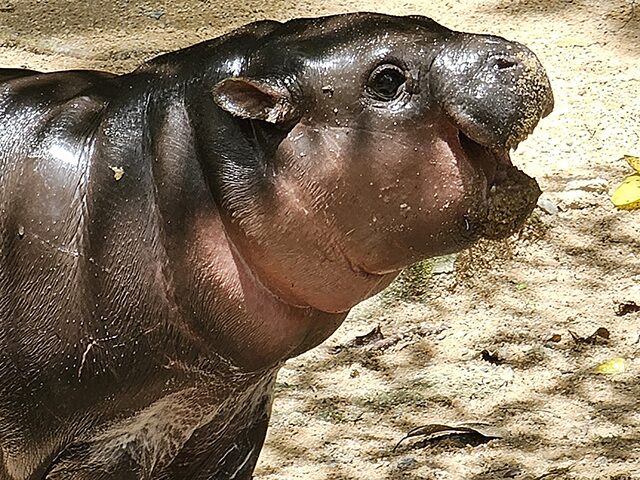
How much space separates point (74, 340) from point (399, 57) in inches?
31.2

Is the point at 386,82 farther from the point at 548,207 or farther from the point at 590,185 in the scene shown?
the point at 590,185

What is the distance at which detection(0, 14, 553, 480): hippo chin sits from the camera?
2500 mm

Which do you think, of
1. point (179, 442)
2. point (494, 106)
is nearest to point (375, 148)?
point (494, 106)

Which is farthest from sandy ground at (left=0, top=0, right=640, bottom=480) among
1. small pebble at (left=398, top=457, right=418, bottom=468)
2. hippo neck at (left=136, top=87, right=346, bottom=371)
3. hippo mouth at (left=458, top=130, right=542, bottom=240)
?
hippo neck at (left=136, top=87, right=346, bottom=371)

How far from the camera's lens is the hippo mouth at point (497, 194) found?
8.21 feet

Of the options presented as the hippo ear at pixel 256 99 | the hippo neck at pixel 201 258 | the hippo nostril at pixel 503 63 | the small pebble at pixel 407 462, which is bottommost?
the small pebble at pixel 407 462

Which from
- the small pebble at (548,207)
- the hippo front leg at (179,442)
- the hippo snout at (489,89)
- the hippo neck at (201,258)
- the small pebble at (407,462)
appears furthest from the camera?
the small pebble at (548,207)

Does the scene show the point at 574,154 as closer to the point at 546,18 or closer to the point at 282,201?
the point at 546,18

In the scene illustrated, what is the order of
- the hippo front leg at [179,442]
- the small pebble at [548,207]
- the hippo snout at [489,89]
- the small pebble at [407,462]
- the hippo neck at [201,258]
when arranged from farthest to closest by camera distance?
the small pebble at [548,207] → the small pebble at [407,462] → the hippo front leg at [179,442] → the hippo neck at [201,258] → the hippo snout at [489,89]

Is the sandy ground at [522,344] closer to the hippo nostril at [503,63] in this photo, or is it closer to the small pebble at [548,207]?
the small pebble at [548,207]

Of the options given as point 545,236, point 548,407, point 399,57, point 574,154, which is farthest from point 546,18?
point 399,57

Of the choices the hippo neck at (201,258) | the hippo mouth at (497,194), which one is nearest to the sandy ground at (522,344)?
the hippo mouth at (497,194)

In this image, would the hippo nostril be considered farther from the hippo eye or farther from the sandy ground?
the sandy ground

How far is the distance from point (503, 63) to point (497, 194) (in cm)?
22
